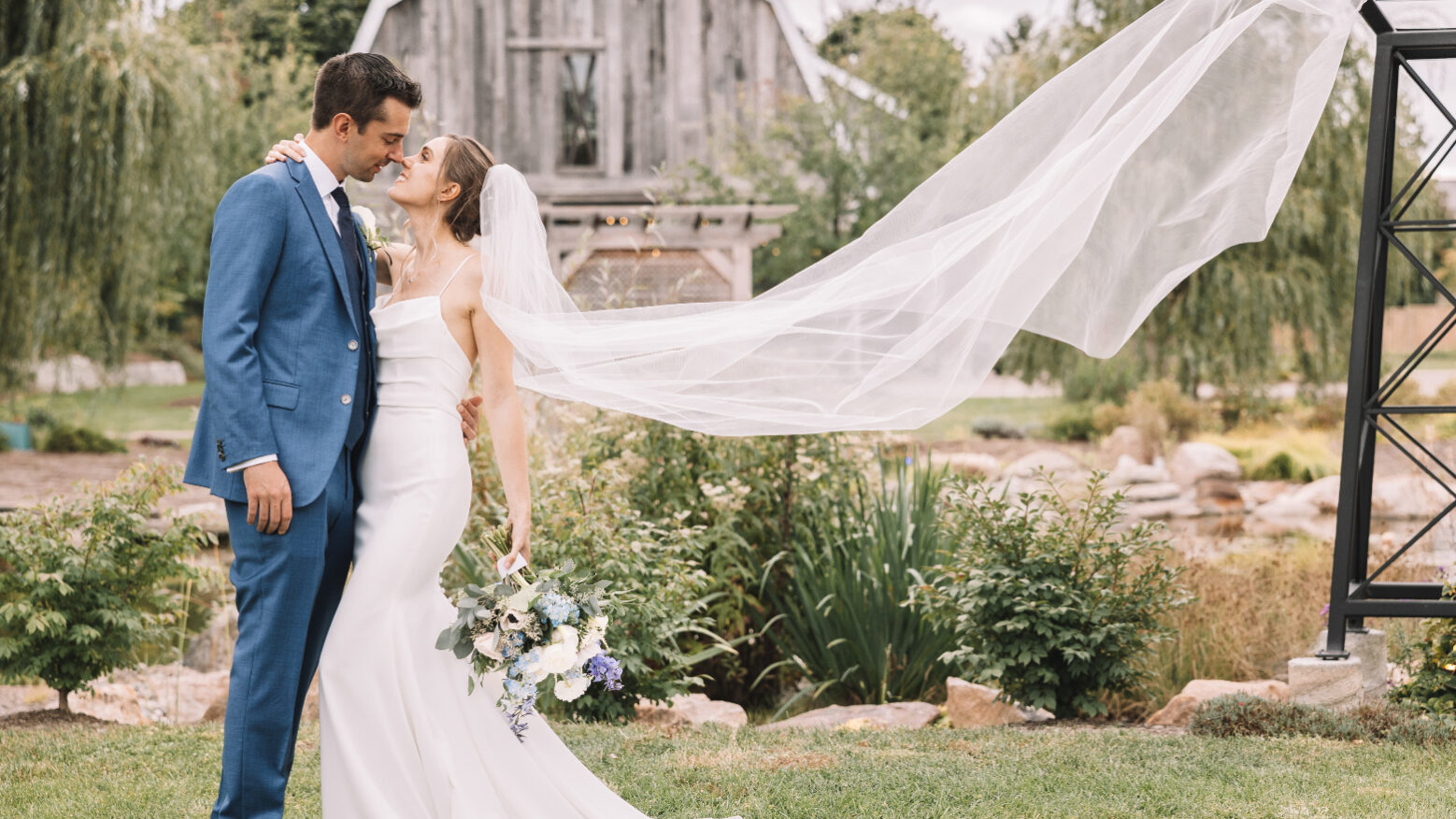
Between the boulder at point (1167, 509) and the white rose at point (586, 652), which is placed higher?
the white rose at point (586, 652)

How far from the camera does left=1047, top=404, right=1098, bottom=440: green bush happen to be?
19.1m

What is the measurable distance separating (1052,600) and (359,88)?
12.3ft

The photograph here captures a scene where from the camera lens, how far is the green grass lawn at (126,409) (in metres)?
20.2

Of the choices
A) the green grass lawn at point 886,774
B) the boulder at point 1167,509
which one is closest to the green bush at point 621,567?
the green grass lawn at point 886,774

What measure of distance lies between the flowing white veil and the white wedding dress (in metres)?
0.52

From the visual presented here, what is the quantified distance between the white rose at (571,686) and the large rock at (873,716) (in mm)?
2388

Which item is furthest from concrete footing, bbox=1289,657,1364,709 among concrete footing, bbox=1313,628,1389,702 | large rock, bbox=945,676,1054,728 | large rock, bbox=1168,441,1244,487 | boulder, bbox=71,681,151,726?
large rock, bbox=1168,441,1244,487

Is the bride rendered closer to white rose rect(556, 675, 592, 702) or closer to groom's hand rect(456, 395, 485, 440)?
groom's hand rect(456, 395, 485, 440)

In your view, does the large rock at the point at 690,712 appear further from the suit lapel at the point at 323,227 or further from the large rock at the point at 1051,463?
the large rock at the point at 1051,463

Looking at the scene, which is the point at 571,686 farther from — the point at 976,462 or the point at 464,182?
the point at 976,462

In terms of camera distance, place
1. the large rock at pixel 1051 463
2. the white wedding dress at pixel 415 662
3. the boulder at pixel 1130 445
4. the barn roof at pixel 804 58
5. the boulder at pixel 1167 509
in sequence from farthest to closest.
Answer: the boulder at pixel 1130 445
the large rock at pixel 1051 463
the barn roof at pixel 804 58
the boulder at pixel 1167 509
the white wedding dress at pixel 415 662

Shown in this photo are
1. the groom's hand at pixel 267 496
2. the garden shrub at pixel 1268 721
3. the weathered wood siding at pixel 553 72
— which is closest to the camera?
the groom's hand at pixel 267 496

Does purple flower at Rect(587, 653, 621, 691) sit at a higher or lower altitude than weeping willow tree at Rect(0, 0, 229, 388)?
lower

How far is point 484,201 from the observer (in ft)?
11.9
